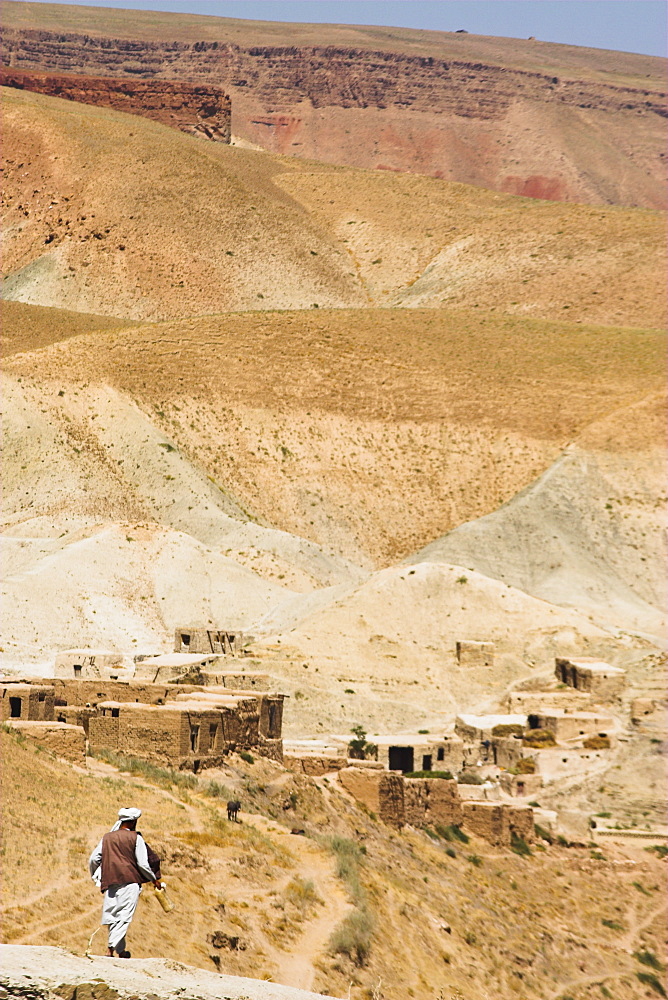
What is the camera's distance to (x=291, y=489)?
8275cm

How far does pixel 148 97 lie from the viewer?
16500 centimetres

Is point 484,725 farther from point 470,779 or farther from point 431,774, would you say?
point 431,774

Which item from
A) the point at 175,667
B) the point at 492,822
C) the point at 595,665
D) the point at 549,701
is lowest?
the point at 492,822

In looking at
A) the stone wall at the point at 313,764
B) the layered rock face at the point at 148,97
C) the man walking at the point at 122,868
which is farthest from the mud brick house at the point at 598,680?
the layered rock face at the point at 148,97

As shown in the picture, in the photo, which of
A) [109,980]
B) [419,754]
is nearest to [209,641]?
[419,754]

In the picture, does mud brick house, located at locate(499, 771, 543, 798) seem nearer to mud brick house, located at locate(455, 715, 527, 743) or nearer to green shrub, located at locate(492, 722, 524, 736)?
mud brick house, located at locate(455, 715, 527, 743)

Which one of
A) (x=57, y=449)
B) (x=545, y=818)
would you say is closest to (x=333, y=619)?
(x=545, y=818)

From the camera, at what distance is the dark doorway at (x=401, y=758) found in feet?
121

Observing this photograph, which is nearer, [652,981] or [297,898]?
[297,898]

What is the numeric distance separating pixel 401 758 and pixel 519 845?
775cm

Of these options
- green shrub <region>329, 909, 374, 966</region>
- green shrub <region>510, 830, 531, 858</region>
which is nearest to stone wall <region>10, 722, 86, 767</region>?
green shrub <region>329, 909, 374, 966</region>

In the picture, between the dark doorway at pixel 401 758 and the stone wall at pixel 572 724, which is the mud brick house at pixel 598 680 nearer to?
the stone wall at pixel 572 724

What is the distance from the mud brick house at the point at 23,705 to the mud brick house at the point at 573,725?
20.6m

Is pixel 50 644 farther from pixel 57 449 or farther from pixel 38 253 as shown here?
→ pixel 38 253
